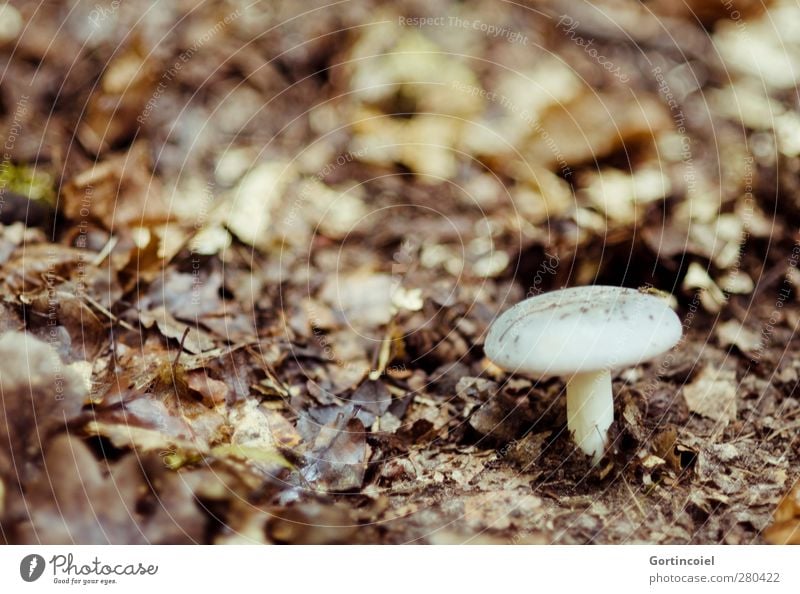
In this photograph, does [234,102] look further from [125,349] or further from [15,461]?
[15,461]

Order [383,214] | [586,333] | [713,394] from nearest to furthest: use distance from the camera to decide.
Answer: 1. [586,333]
2. [713,394]
3. [383,214]

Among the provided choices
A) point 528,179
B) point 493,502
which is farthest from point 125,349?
point 528,179

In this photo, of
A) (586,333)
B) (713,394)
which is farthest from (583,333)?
(713,394)

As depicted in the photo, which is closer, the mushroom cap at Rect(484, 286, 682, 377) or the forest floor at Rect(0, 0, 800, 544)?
the mushroom cap at Rect(484, 286, 682, 377)

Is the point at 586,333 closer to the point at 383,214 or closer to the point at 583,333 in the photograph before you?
the point at 583,333

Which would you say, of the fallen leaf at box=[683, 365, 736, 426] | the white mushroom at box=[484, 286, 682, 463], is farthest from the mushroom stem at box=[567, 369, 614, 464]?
the fallen leaf at box=[683, 365, 736, 426]

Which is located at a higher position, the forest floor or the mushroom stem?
the forest floor

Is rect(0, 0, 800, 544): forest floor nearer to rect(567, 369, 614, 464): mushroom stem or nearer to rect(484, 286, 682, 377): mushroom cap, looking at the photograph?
rect(567, 369, 614, 464): mushroom stem
